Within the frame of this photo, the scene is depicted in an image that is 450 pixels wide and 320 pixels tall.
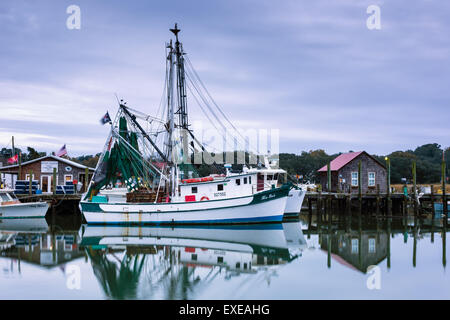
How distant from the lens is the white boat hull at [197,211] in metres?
26.8

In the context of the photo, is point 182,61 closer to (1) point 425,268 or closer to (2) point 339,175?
(2) point 339,175

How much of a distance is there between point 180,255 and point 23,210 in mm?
19994

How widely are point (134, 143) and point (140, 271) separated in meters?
17.3

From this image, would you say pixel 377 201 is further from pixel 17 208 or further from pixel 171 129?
pixel 17 208

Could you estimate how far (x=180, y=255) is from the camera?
18.4 meters

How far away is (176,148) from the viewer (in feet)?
96.1

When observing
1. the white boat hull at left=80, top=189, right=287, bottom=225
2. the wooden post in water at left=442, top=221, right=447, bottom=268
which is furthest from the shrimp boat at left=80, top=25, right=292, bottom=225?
the wooden post in water at left=442, top=221, right=447, bottom=268

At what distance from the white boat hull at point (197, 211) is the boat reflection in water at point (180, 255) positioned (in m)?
→ 0.60

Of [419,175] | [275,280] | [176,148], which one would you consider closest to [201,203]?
[176,148]

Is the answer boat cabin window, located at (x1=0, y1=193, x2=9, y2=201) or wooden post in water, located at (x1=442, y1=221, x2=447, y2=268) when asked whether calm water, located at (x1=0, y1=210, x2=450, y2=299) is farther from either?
boat cabin window, located at (x1=0, y1=193, x2=9, y2=201)

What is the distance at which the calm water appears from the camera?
41.4ft

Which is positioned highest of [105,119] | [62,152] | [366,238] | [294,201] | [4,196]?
[105,119]

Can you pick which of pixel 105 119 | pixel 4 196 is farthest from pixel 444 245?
pixel 4 196

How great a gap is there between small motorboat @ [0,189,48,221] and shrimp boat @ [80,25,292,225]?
5378mm
